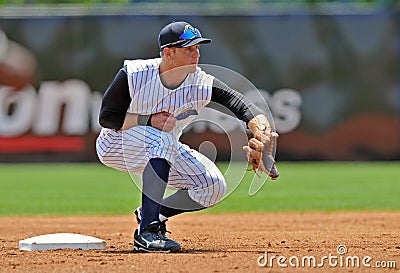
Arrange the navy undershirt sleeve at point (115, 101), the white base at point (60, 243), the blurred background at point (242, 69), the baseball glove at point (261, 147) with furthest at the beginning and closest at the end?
the blurred background at point (242, 69) → the white base at point (60, 243) → the navy undershirt sleeve at point (115, 101) → the baseball glove at point (261, 147)

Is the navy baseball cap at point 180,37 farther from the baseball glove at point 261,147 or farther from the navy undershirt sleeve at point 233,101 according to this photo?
the baseball glove at point 261,147

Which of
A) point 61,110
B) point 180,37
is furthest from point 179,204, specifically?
point 61,110

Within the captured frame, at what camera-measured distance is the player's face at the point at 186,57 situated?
498 centimetres

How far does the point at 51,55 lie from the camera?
52.6 ft

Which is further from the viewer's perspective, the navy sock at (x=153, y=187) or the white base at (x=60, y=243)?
the white base at (x=60, y=243)

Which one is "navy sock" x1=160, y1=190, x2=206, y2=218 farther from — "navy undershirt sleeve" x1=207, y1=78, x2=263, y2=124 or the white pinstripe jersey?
"navy undershirt sleeve" x1=207, y1=78, x2=263, y2=124

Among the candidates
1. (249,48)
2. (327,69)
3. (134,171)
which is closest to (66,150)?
(249,48)

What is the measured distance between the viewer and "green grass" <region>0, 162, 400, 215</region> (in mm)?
9320

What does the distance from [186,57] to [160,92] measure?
249 millimetres

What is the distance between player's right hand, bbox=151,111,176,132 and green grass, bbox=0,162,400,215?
0.84 metres

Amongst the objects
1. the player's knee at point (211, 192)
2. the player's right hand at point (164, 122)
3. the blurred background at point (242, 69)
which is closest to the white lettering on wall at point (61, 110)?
the blurred background at point (242, 69)

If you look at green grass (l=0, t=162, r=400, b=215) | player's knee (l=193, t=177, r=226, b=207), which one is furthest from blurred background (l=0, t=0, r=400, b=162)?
player's knee (l=193, t=177, r=226, b=207)

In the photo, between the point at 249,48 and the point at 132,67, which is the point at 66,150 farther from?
the point at 132,67

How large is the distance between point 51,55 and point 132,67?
11278 millimetres
